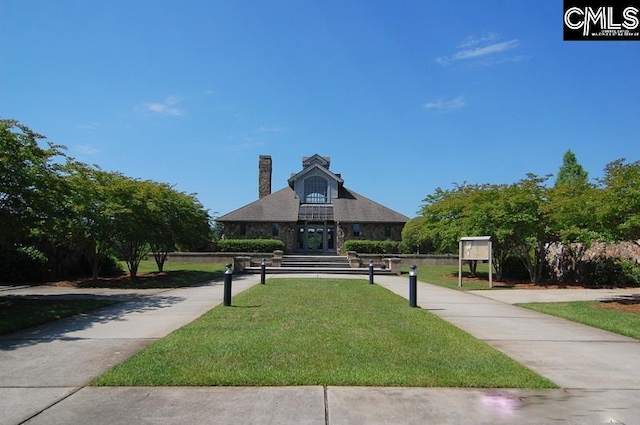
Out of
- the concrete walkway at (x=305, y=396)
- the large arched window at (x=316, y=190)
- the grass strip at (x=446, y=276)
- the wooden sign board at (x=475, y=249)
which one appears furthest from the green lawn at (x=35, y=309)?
the large arched window at (x=316, y=190)

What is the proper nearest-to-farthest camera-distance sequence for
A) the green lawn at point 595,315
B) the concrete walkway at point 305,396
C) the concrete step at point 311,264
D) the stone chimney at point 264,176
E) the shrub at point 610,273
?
the concrete walkway at point 305,396 < the green lawn at point 595,315 < the shrub at point 610,273 < the concrete step at point 311,264 < the stone chimney at point 264,176

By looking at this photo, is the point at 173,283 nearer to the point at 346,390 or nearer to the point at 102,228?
the point at 102,228

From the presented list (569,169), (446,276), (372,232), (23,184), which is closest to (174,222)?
(23,184)

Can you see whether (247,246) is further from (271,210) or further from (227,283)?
(227,283)

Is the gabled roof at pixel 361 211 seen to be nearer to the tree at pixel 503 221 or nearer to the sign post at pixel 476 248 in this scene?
the tree at pixel 503 221

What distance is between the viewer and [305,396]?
4809 mm

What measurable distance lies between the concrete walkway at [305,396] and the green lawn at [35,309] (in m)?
0.97

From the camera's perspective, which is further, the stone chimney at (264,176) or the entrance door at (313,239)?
the stone chimney at (264,176)

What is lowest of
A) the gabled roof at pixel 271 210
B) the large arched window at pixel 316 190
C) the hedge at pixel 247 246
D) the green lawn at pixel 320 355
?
the green lawn at pixel 320 355

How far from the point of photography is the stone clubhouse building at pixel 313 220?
1545 inches

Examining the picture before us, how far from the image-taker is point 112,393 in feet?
15.9

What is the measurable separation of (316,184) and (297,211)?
13.1 ft

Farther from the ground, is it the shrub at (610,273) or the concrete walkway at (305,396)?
the shrub at (610,273)

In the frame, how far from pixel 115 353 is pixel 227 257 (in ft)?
84.2
